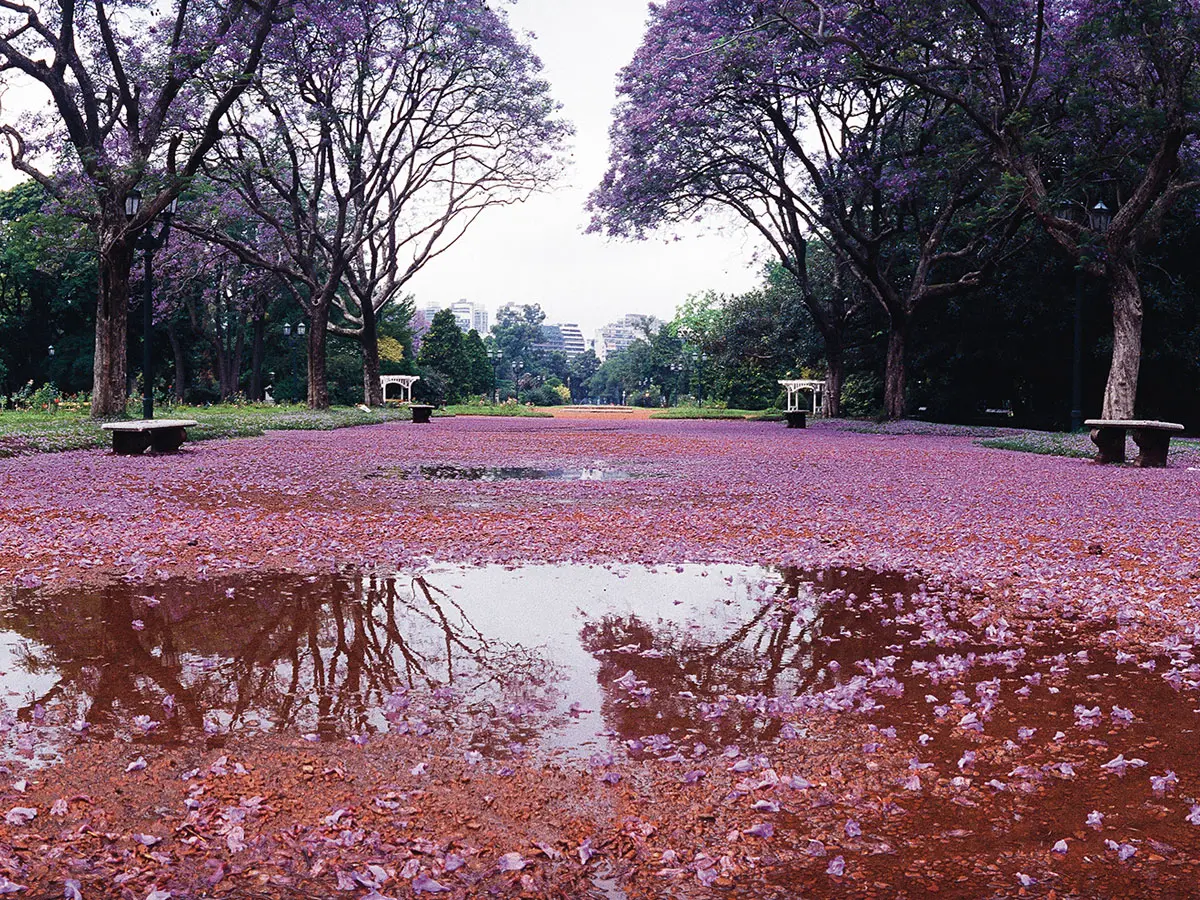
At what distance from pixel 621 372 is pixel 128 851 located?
100257 millimetres

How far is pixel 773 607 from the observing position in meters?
5.31

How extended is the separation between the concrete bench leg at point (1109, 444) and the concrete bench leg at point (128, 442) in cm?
1506

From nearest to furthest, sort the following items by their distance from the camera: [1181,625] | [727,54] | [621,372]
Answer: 1. [1181,625]
2. [727,54]
3. [621,372]

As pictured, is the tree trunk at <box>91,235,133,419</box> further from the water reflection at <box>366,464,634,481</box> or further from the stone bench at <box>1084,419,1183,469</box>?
the stone bench at <box>1084,419,1183,469</box>

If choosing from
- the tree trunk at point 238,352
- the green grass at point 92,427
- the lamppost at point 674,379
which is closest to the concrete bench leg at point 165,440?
the green grass at point 92,427

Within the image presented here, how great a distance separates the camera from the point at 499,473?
13398mm

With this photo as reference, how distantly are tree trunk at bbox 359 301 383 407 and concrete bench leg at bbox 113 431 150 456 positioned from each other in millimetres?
19279

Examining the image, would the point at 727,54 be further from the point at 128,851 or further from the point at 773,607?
the point at 128,851

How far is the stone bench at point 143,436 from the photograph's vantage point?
565 inches

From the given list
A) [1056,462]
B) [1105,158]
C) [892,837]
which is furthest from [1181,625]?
[1105,158]

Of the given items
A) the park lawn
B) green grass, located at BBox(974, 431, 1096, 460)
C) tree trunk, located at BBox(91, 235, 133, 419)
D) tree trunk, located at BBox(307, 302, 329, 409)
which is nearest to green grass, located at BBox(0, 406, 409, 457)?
tree trunk, located at BBox(91, 235, 133, 419)

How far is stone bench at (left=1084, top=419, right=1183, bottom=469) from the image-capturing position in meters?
14.0

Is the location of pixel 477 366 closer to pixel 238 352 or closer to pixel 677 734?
pixel 238 352

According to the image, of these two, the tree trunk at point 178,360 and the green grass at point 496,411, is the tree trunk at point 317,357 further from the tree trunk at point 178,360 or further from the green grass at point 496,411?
the tree trunk at point 178,360
